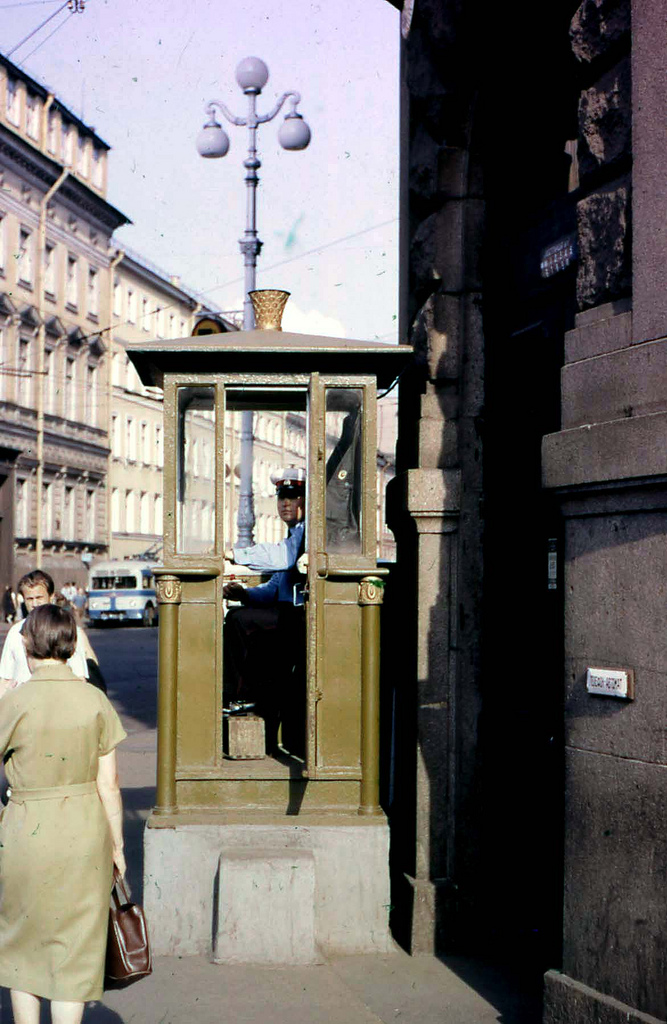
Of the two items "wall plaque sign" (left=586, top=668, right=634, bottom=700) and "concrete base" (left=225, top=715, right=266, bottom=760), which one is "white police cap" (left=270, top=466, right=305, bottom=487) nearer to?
"concrete base" (left=225, top=715, right=266, bottom=760)

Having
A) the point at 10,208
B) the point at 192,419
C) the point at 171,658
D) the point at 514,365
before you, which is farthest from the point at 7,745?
the point at 10,208

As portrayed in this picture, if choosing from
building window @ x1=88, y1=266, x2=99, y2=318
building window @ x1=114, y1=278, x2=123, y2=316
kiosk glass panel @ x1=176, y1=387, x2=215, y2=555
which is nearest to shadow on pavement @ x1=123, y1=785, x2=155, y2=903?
kiosk glass panel @ x1=176, y1=387, x2=215, y2=555

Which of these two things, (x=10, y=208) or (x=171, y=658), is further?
(x=10, y=208)

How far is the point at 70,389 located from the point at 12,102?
12.2 metres

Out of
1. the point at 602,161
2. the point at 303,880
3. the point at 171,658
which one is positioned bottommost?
the point at 303,880

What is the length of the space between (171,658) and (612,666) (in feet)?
8.27

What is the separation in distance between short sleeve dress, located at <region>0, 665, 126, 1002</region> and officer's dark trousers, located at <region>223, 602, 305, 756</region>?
248 centimetres

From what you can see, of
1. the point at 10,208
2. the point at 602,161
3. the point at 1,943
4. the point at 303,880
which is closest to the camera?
the point at 1,943

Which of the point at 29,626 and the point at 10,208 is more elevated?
the point at 10,208

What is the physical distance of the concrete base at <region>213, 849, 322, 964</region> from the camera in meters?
6.65

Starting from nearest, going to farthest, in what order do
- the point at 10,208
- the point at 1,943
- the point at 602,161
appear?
the point at 1,943 → the point at 602,161 → the point at 10,208

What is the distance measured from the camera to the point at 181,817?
6992mm

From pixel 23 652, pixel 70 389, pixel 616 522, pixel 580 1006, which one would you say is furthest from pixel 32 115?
pixel 580 1006

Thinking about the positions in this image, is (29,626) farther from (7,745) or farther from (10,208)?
(10,208)
